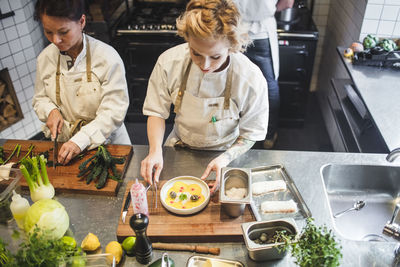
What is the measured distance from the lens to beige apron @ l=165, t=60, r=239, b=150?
1.86 m

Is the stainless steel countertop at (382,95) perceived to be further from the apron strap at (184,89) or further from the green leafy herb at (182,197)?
the green leafy herb at (182,197)

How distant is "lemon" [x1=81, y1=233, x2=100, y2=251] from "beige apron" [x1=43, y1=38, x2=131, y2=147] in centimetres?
72

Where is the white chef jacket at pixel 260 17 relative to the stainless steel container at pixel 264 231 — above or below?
above

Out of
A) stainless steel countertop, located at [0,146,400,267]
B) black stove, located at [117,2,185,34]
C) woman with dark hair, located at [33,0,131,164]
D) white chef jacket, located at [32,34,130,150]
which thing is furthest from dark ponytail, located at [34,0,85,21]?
black stove, located at [117,2,185,34]

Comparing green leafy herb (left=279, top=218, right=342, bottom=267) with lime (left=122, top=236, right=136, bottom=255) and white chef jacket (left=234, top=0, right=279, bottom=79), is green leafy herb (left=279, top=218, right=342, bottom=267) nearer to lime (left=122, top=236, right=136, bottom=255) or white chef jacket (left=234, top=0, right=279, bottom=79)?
lime (left=122, top=236, right=136, bottom=255)

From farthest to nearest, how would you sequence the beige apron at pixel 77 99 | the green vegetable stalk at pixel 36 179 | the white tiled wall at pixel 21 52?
the white tiled wall at pixel 21 52
the beige apron at pixel 77 99
the green vegetable stalk at pixel 36 179

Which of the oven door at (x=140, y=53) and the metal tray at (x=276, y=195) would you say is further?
the oven door at (x=140, y=53)

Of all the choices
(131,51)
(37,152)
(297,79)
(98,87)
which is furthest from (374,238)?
(131,51)

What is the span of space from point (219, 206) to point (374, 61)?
6.32ft

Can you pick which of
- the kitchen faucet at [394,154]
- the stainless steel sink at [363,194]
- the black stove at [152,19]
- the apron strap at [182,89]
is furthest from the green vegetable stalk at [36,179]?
the black stove at [152,19]

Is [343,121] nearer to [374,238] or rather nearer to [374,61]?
[374,61]

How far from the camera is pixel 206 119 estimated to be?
1.92 meters

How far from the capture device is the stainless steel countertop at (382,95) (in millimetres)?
2102

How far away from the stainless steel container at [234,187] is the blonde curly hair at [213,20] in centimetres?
61
